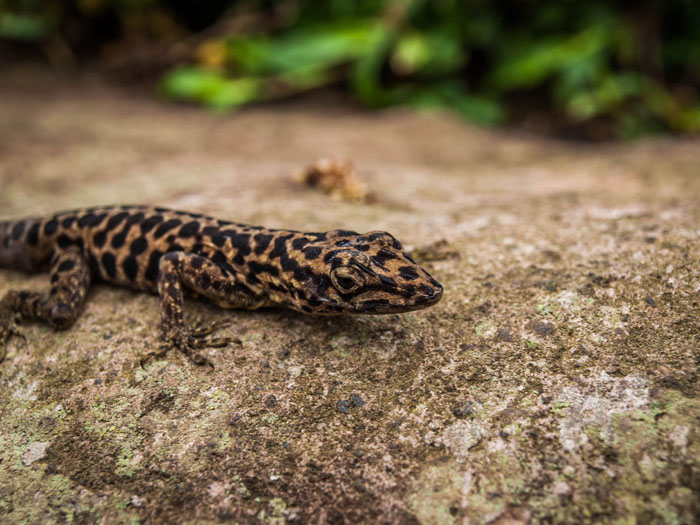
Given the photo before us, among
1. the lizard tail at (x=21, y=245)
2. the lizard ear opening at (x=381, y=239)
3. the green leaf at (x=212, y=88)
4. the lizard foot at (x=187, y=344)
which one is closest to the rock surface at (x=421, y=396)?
the lizard foot at (x=187, y=344)

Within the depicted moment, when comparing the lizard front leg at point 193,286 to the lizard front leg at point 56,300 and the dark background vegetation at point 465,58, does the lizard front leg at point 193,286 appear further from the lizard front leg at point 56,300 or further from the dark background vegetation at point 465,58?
the dark background vegetation at point 465,58

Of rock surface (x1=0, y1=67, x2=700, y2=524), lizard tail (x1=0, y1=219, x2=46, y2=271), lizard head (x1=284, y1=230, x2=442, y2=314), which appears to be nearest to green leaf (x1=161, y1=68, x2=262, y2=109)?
rock surface (x1=0, y1=67, x2=700, y2=524)

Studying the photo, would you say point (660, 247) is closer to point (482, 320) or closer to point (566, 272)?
point (566, 272)

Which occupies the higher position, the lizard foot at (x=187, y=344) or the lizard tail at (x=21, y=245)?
the lizard tail at (x=21, y=245)

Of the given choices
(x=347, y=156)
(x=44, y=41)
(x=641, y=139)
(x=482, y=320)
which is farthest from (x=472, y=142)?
(x=44, y=41)

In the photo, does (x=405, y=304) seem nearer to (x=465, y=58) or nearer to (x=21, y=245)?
(x=21, y=245)

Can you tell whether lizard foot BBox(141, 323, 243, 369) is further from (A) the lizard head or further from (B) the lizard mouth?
(B) the lizard mouth

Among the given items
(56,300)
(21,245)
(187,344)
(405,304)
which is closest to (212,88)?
(21,245)
